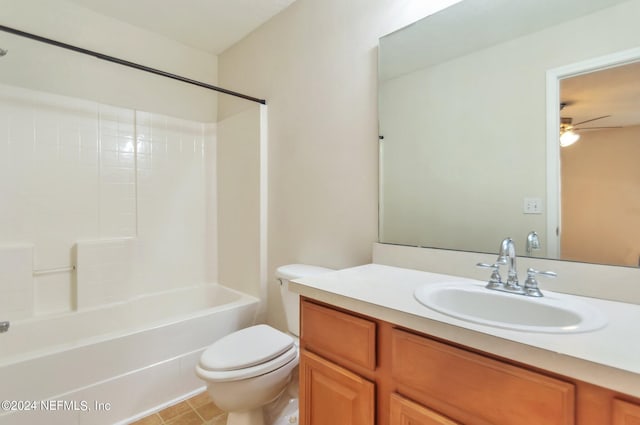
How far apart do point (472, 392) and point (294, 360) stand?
3.17 ft

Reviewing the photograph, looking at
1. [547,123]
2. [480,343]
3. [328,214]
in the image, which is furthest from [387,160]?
[480,343]

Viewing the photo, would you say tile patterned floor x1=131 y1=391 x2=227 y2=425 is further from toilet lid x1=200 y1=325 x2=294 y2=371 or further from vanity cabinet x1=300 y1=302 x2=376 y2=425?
vanity cabinet x1=300 y1=302 x2=376 y2=425

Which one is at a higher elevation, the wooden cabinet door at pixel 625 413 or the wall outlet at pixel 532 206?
the wall outlet at pixel 532 206

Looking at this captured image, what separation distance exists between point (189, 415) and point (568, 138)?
222 centimetres

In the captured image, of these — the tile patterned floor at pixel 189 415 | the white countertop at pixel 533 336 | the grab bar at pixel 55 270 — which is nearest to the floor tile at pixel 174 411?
the tile patterned floor at pixel 189 415

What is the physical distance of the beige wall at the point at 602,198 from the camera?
3.01ft

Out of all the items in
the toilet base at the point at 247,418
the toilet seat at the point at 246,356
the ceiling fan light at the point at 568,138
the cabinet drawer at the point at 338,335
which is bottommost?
the toilet base at the point at 247,418

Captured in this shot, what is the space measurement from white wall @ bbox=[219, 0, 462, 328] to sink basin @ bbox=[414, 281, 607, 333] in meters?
0.59

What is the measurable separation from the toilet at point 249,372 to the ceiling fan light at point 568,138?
4.66 feet

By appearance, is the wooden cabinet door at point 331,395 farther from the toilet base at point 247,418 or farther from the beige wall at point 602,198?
the beige wall at point 602,198

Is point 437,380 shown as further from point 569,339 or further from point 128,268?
point 128,268

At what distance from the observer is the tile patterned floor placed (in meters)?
1.62

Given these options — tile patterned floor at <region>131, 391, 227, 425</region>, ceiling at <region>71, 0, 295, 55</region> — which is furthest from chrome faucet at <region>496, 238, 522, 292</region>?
ceiling at <region>71, 0, 295, 55</region>

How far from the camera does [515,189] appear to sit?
3.75 feet
